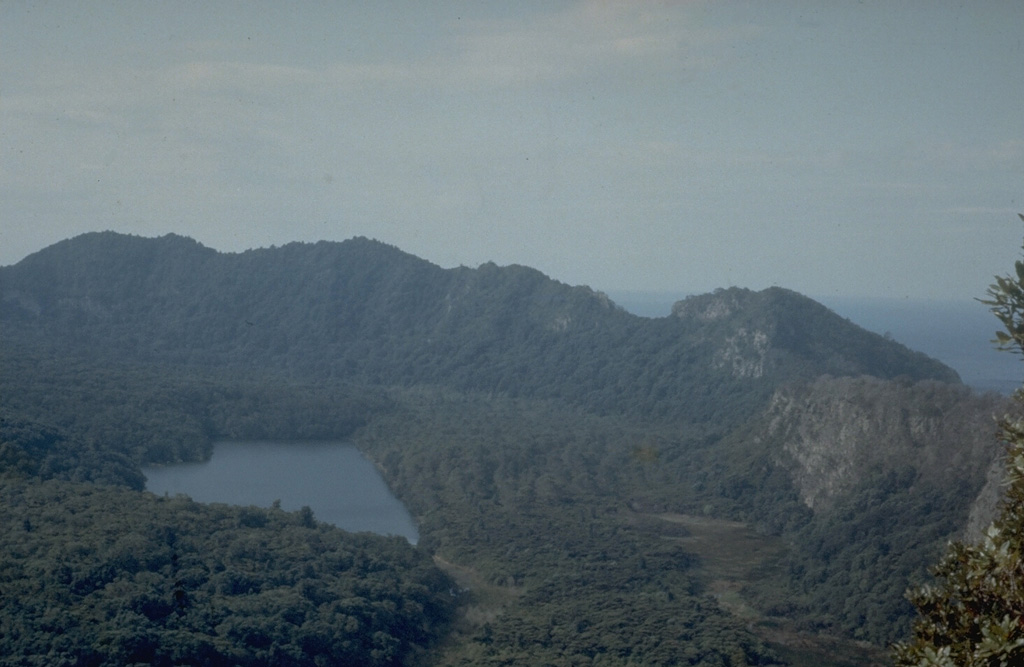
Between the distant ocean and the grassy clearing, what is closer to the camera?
the grassy clearing

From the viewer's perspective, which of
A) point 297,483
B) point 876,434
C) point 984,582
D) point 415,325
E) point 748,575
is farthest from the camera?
point 415,325

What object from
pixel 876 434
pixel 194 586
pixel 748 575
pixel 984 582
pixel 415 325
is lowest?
pixel 748 575

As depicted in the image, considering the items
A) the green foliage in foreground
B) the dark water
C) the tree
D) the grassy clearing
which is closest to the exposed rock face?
the grassy clearing

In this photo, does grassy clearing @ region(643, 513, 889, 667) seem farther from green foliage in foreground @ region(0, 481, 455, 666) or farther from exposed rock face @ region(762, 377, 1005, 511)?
green foliage in foreground @ region(0, 481, 455, 666)

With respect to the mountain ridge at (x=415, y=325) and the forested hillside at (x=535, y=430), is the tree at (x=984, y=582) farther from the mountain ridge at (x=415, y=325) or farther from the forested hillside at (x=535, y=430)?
the mountain ridge at (x=415, y=325)

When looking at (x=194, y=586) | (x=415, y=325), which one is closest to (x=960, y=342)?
Answer: (x=415, y=325)

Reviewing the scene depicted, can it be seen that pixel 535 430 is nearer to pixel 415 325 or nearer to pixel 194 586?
pixel 194 586

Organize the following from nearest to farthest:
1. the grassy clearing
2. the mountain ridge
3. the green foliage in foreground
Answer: the green foliage in foreground < the grassy clearing < the mountain ridge

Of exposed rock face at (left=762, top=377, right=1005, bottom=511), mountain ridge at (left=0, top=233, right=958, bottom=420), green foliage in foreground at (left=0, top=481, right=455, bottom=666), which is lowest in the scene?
green foliage in foreground at (left=0, top=481, right=455, bottom=666)
